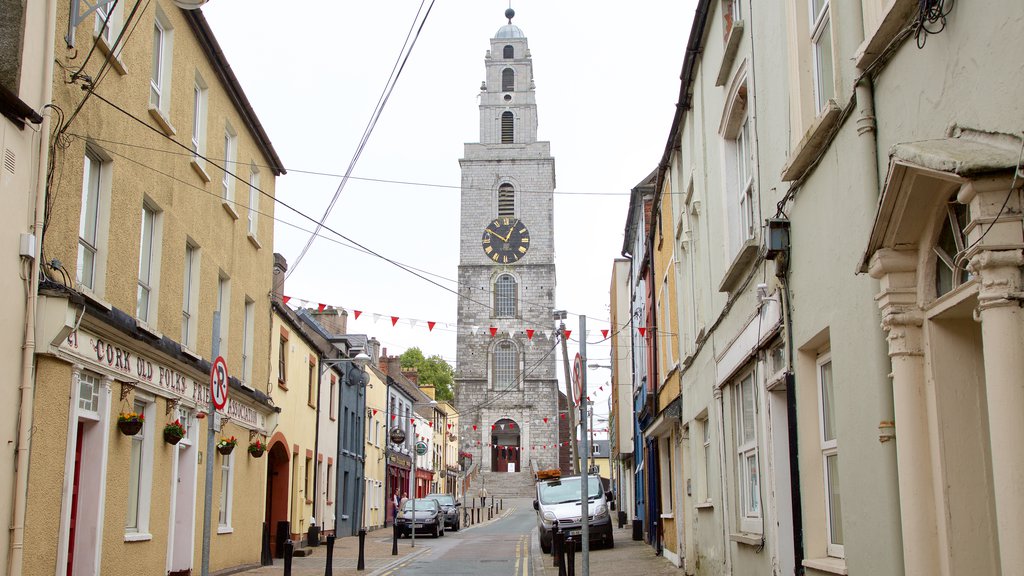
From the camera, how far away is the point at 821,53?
7.30m

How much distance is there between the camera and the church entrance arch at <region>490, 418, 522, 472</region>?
3046 inches

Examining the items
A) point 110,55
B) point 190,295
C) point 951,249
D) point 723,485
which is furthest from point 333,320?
point 951,249

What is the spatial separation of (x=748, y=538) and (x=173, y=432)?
782cm

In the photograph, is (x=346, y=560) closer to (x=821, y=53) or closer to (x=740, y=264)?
(x=740, y=264)

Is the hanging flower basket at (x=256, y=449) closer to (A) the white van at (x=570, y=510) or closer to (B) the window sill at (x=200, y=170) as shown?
(B) the window sill at (x=200, y=170)

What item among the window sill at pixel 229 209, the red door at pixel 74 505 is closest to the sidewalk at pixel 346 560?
the red door at pixel 74 505

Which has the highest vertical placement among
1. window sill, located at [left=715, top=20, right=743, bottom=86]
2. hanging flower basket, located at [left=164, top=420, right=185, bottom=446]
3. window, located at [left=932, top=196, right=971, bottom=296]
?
window sill, located at [left=715, top=20, right=743, bottom=86]

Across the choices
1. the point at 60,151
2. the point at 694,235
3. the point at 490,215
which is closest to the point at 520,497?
the point at 490,215

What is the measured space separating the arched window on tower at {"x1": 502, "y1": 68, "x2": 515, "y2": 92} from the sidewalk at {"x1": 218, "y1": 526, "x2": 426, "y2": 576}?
58.3 meters

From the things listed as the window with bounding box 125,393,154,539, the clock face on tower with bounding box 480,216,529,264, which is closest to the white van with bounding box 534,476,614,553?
the window with bounding box 125,393,154,539

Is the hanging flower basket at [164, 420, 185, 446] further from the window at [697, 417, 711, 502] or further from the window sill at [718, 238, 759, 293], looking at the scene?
the window sill at [718, 238, 759, 293]

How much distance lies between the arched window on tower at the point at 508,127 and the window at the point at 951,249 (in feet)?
252

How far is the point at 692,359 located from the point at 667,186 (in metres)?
3.84

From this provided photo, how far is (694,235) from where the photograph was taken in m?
14.6
